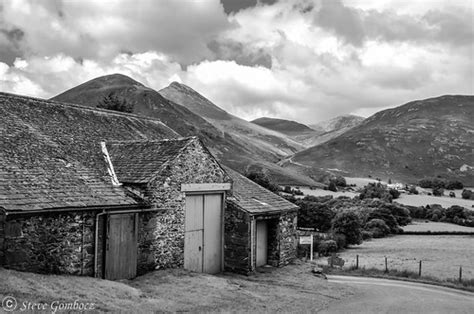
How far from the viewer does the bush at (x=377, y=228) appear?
160ft

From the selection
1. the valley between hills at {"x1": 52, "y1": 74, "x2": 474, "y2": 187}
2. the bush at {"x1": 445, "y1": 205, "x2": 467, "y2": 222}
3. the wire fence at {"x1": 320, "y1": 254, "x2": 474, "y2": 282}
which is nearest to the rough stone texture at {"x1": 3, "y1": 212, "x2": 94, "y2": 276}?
the wire fence at {"x1": 320, "y1": 254, "x2": 474, "y2": 282}

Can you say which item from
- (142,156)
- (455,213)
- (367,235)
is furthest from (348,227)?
(142,156)

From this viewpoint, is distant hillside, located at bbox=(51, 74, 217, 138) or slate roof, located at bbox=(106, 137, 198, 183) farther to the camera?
distant hillside, located at bbox=(51, 74, 217, 138)

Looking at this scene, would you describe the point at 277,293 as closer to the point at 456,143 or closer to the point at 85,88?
the point at 456,143

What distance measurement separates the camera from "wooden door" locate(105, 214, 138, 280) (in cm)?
1549

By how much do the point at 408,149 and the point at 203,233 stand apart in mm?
140766

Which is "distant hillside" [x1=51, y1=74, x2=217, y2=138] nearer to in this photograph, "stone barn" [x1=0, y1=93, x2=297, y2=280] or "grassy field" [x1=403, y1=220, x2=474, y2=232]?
"grassy field" [x1=403, y1=220, x2=474, y2=232]

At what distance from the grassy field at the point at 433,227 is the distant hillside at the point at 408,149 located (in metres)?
72.5

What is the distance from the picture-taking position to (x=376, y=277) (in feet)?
72.9

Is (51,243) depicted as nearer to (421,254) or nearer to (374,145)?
(421,254)

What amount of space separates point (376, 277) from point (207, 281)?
987 centimetres

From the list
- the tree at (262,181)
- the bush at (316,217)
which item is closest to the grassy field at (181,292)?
the bush at (316,217)

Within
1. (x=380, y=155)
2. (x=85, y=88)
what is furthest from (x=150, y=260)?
(x=85, y=88)

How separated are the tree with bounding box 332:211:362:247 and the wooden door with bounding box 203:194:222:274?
24.3 metres
